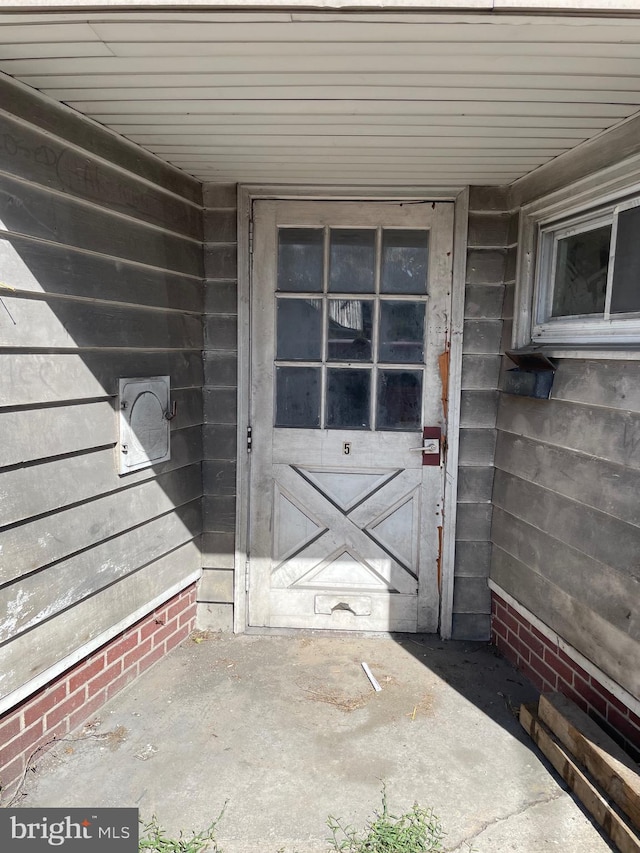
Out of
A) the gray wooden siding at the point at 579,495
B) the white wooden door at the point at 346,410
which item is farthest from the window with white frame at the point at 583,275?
the white wooden door at the point at 346,410

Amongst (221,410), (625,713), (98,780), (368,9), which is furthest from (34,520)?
(625,713)

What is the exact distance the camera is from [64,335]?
218 centimetres

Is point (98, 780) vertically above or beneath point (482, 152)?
beneath

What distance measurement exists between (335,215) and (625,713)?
2.61 meters

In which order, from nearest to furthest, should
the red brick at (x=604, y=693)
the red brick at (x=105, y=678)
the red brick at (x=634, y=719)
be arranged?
the red brick at (x=634, y=719), the red brick at (x=604, y=693), the red brick at (x=105, y=678)

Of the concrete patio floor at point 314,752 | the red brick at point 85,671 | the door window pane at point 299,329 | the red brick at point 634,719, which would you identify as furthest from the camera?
the door window pane at point 299,329

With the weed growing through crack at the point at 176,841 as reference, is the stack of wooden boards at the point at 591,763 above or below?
above

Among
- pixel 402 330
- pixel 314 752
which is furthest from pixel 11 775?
pixel 402 330

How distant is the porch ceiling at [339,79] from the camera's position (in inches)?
61.4

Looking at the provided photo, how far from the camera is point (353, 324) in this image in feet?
10.3

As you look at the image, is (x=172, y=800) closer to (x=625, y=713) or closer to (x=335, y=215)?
(x=625, y=713)

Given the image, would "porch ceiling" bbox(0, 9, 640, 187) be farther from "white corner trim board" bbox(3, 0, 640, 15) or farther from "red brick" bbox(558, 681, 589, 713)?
"red brick" bbox(558, 681, 589, 713)

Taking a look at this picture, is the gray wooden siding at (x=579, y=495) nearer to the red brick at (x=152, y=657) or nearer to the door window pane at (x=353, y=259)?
the door window pane at (x=353, y=259)

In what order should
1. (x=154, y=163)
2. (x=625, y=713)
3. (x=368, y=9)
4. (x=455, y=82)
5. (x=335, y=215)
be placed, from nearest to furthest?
(x=368, y=9) → (x=455, y=82) → (x=625, y=713) → (x=154, y=163) → (x=335, y=215)
